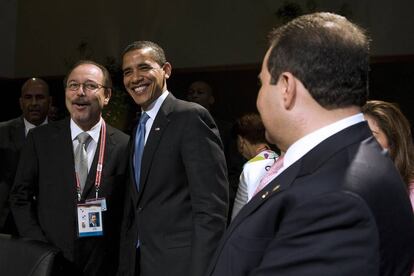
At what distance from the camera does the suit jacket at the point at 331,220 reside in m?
0.95

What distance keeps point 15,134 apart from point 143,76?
4.56 ft

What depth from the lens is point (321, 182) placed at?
98 cm

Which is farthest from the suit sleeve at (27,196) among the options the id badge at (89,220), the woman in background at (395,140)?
the woman in background at (395,140)

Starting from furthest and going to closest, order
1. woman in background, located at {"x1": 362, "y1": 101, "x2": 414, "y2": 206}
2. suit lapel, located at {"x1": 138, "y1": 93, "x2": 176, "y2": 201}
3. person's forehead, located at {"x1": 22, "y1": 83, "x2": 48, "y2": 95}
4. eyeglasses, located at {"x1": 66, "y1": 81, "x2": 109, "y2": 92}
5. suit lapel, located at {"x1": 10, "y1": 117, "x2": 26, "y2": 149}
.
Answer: person's forehead, located at {"x1": 22, "y1": 83, "x2": 48, "y2": 95} < suit lapel, located at {"x1": 10, "y1": 117, "x2": 26, "y2": 149} < eyeglasses, located at {"x1": 66, "y1": 81, "x2": 109, "y2": 92} < suit lapel, located at {"x1": 138, "y1": 93, "x2": 176, "y2": 201} < woman in background, located at {"x1": 362, "y1": 101, "x2": 414, "y2": 206}

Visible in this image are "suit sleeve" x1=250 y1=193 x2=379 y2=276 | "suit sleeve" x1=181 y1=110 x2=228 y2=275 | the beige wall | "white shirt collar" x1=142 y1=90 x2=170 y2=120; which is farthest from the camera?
the beige wall

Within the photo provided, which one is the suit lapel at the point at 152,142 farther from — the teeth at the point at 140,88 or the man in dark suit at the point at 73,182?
the man in dark suit at the point at 73,182

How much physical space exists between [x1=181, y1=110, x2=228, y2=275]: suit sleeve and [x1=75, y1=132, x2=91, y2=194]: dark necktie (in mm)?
500

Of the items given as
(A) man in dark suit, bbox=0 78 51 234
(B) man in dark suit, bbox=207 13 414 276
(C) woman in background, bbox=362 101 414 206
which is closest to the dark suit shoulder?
(A) man in dark suit, bbox=0 78 51 234

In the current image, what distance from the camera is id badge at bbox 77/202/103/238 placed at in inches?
95.6

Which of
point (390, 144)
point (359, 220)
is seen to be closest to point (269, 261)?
point (359, 220)

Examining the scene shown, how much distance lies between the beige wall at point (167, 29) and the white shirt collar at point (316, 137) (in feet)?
14.3

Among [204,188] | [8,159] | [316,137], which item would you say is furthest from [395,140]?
[8,159]

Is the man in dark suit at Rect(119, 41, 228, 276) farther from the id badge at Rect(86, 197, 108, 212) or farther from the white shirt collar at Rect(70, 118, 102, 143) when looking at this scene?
the white shirt collar at Rect(70, 118, 102, 143)

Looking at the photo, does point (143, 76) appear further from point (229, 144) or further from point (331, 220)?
point (229, 144)
